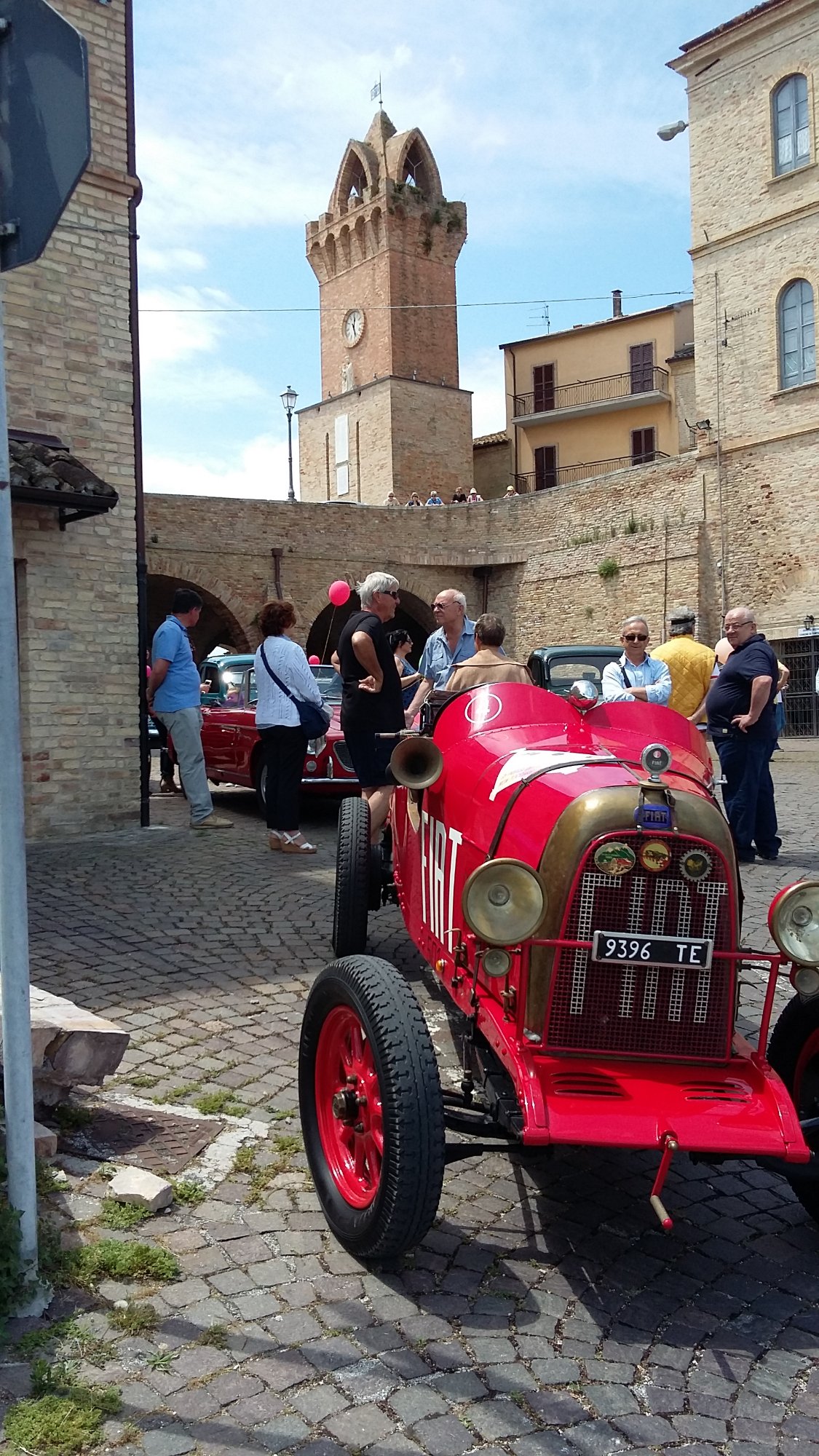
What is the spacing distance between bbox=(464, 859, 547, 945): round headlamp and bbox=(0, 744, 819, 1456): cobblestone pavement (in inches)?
34.4

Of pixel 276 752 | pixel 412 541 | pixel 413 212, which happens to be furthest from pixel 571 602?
pixel 276 752

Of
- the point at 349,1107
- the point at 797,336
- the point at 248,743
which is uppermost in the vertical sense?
the point at 797,336

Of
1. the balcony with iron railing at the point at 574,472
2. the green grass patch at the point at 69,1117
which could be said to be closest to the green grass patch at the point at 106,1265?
the green grass patch at the point at 69,1117

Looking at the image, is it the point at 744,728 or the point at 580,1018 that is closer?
the point at 580,1018

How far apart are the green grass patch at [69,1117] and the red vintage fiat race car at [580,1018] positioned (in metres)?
0.82

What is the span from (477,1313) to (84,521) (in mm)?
8358

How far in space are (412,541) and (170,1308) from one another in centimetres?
2921

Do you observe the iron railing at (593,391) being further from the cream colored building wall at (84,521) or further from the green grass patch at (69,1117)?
the green grass patch at (69,1117)

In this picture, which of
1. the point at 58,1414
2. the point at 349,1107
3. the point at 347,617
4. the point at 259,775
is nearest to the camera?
the point at 58,1414

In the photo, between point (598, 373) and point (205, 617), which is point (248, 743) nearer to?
point (205, 617)

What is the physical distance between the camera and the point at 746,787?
26.1ft

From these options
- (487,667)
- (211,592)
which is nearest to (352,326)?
(211,592)

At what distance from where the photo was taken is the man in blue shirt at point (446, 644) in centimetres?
641

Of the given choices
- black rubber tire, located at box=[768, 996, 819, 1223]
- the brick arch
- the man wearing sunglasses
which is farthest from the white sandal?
the brick arch
